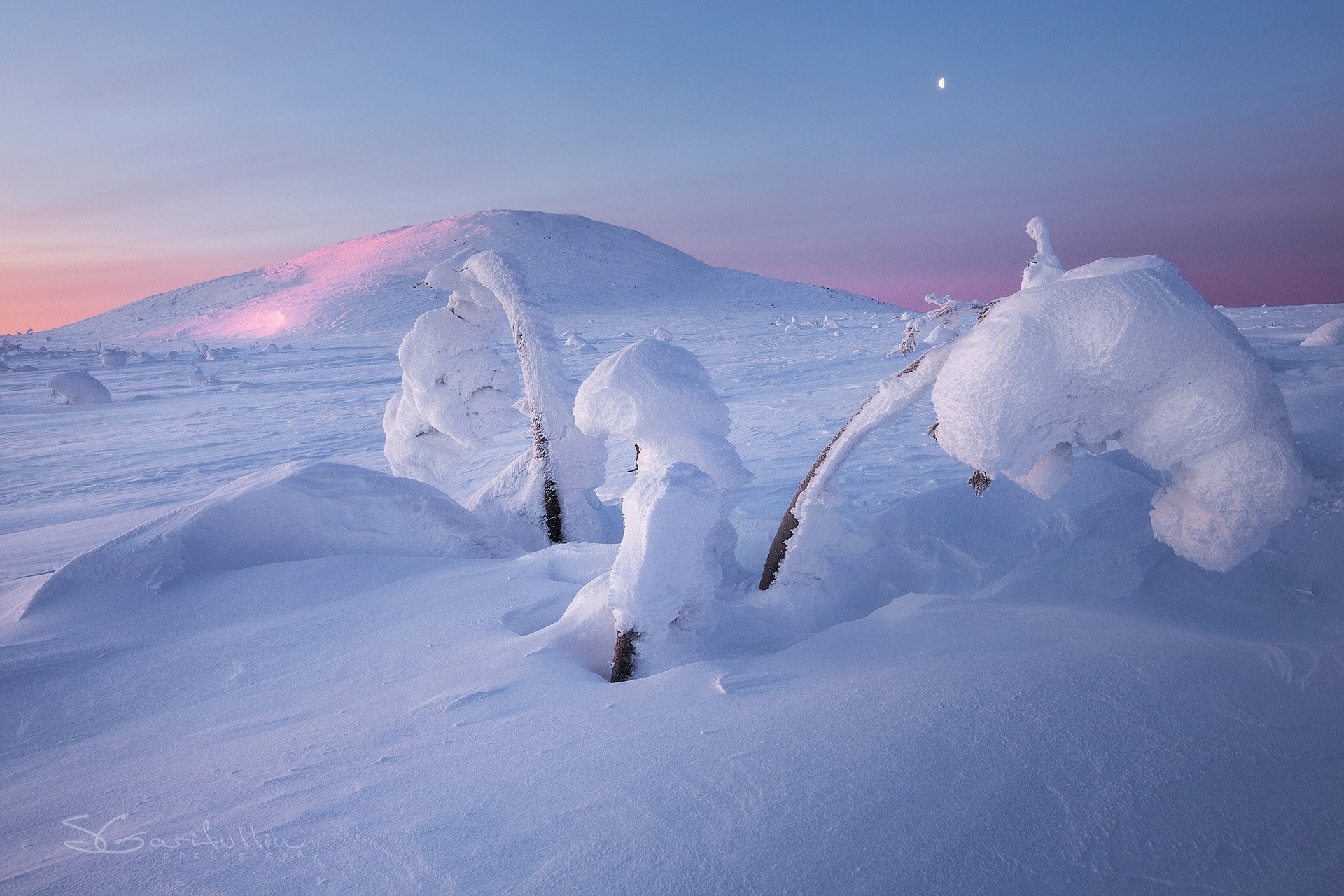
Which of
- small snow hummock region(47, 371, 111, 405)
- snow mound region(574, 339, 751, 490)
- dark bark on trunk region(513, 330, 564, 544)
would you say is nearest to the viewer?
snow mound region(574, 339, 751, 490)

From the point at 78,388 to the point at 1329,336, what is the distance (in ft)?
81.2

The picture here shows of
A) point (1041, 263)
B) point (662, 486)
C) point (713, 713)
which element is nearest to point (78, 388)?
point (662, 486)

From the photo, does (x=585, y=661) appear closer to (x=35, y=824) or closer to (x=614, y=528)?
(x=35, y=824)

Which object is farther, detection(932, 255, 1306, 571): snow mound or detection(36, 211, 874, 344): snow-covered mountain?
detection(36, 211, 874, 344): snow-covered mountain

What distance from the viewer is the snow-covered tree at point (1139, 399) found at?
97.1 inches

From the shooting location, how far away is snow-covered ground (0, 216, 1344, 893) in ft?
5.90

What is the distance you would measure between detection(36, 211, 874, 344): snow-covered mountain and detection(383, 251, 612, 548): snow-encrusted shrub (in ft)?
116

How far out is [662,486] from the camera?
9.89 feet

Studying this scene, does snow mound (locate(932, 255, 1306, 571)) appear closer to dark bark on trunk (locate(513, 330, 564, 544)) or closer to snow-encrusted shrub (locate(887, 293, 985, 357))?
snow-encrusted shrub (locate(887, 293, 985, 357))

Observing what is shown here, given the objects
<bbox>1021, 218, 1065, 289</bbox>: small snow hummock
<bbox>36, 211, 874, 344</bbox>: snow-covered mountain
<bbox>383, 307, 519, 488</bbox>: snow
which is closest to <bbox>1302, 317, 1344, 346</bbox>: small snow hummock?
<bbox>1021, 218, 1065, 289</bbox>: small snow hummock

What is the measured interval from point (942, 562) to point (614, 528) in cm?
333

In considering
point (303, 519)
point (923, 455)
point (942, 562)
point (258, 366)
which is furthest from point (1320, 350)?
point (258, 366)

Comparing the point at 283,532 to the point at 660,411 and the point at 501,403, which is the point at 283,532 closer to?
the point at 501,403

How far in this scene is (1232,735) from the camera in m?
2.13
